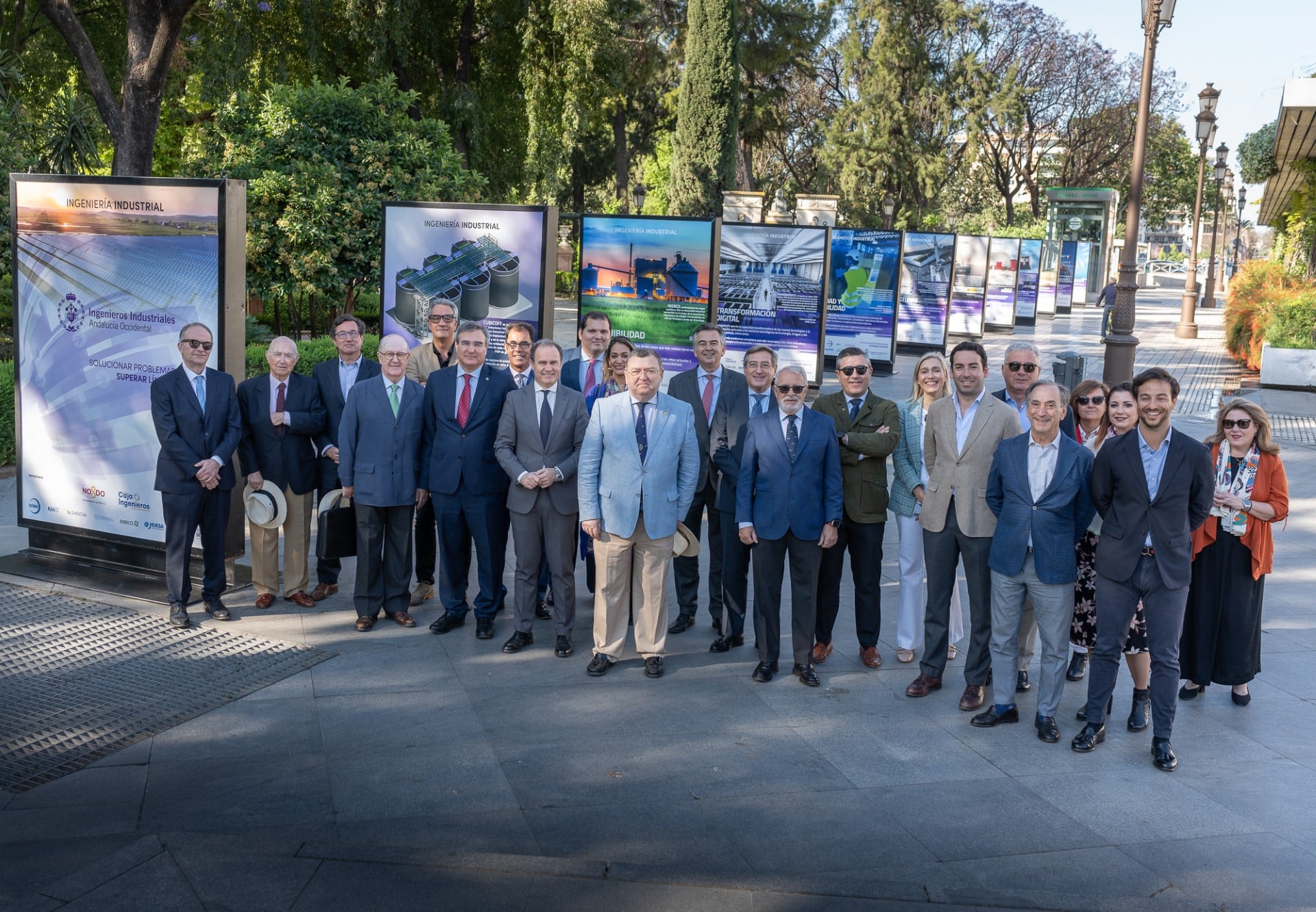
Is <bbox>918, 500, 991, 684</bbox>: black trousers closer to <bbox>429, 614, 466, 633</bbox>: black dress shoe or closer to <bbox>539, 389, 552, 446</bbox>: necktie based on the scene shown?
<bbox>539, 389, 552, 446</bbox>: necktie

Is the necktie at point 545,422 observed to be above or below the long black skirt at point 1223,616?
above

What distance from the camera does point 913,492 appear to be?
22.4ft

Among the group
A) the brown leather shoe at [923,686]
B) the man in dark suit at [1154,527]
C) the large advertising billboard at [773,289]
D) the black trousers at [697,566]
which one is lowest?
the brown leather shoe at [923,686]

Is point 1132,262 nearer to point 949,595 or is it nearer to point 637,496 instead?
point 949,595

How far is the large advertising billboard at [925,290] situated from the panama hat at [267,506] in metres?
16.7

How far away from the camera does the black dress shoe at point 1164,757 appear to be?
564 centimetres

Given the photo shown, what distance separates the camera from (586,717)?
6137 mm

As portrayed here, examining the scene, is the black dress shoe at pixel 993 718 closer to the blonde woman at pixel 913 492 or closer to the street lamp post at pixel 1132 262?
the blonde woman at pixel 913 492

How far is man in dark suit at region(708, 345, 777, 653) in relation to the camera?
711 cm

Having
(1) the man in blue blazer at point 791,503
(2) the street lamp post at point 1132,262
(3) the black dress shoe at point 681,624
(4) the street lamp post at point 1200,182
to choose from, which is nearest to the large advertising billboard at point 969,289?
(4) the street lamp post at point 1200,182

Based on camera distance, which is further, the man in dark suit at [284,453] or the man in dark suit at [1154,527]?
the man in dark suit at [284,453]

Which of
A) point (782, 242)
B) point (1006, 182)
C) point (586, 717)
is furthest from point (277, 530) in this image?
point (1006, 182)

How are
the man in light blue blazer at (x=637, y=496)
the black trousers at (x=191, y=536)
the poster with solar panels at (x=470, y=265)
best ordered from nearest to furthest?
the man in light blue blazer at (x=637, y=496) < the black trousers at (x=191, y=536) < the poster with solar panels at (x=470, y=265)

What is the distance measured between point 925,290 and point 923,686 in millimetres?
18444
